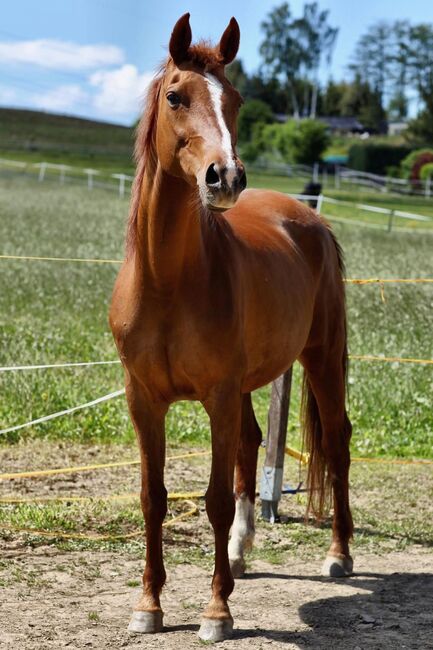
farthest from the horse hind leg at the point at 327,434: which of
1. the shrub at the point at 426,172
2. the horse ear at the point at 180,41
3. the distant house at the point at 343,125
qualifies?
the distant house at the point at 343,125

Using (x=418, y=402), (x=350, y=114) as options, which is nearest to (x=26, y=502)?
(x=418, y=402)

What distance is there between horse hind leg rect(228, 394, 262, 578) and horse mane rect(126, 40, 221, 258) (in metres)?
1.61

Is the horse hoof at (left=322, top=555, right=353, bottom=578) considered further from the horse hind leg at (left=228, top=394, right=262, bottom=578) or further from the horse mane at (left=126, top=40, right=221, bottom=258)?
the horse mane at (left=126, top=40, right=221, bottom=258)

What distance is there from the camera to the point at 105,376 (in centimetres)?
894

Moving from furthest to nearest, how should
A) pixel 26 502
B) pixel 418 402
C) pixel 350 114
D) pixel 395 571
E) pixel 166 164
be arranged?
pixel 350 114
pixel 418 402
pixel 26 502
pixel 395 571
pixel 166 164

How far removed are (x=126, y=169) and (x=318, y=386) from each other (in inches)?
2393

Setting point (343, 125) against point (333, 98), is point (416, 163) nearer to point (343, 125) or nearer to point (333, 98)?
point (343, 125)

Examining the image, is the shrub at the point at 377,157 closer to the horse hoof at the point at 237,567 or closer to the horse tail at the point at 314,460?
the horse tail at the point at 314,460

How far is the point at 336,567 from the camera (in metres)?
5.33

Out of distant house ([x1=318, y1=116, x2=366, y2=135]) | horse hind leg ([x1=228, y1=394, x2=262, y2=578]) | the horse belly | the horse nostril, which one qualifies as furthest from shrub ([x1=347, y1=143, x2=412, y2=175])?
the horse nostril

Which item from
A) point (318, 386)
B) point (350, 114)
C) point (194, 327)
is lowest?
point (318, 386)

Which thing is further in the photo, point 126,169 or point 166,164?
point 126,169

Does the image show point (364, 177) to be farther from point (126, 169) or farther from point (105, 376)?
point (105, 376)

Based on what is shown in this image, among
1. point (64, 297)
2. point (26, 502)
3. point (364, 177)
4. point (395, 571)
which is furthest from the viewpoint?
point (364, 177)
